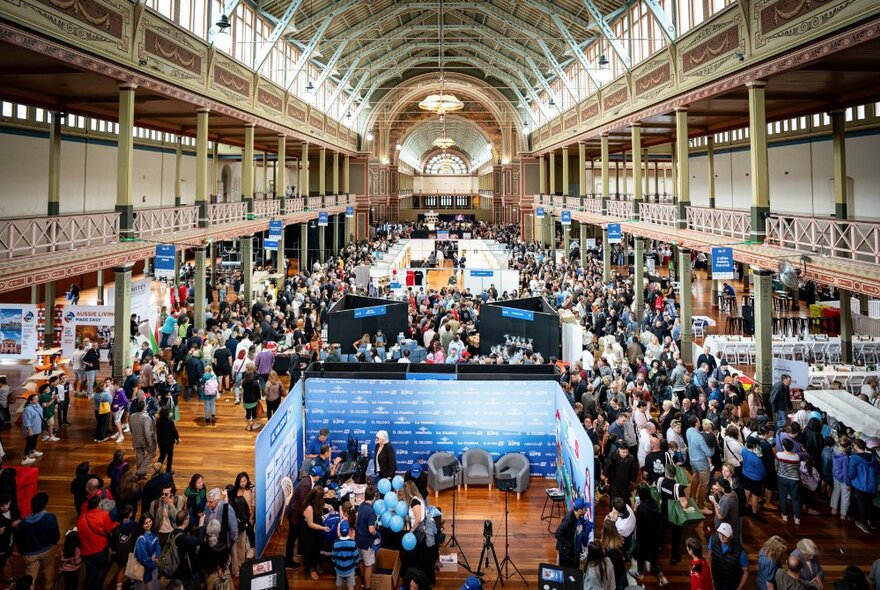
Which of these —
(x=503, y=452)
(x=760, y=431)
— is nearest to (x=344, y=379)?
(x=503, y=452)

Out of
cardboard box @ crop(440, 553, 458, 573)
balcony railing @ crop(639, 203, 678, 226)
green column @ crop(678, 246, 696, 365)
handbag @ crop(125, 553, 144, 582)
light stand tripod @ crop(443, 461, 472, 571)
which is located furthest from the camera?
balcony railing @ crop(639, 203, 678, 226)

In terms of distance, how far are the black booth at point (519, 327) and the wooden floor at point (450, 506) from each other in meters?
6.28


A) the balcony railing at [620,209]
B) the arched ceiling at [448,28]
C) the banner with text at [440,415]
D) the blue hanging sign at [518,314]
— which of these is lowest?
the banner with text at [440,415]

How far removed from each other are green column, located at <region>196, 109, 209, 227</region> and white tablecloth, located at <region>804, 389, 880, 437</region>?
17.5 metres

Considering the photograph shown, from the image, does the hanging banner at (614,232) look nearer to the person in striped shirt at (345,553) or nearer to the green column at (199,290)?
the green column at (199,290)

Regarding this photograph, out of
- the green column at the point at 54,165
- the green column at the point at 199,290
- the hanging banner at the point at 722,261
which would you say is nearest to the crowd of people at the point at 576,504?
the green column at the point at 199,290

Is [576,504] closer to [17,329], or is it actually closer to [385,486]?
[385,486]

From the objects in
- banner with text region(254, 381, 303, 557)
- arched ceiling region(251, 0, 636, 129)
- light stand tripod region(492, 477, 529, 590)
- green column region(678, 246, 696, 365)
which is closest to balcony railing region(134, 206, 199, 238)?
Answer: arched ceiling region(251, 0, 636, 129)

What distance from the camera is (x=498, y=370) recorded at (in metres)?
11.7

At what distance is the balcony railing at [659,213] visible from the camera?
19.9 metres

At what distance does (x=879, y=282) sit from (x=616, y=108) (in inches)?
699

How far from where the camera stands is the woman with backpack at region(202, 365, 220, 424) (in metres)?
12.8

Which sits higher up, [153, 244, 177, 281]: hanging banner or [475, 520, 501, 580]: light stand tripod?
[153, 244, 177, 281]: hanging banner

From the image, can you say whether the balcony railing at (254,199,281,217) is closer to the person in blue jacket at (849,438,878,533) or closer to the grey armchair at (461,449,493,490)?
the grey armchair at (461,449,493,490)
